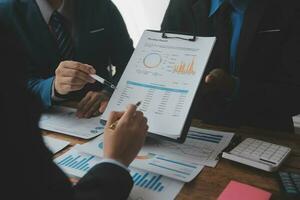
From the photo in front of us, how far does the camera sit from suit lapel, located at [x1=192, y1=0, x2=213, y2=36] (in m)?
1.34

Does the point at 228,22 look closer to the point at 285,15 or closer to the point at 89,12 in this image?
the point at 285,15

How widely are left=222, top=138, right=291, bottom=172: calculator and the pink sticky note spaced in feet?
0.28

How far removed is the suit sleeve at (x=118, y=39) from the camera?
64.1 inches

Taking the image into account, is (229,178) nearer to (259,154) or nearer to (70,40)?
(259,154)

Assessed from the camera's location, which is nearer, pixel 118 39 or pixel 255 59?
pixel 255 59

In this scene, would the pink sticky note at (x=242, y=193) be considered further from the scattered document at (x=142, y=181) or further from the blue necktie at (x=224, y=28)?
the blue necktie at (x=224, y=28)

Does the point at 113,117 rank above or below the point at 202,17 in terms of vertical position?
below

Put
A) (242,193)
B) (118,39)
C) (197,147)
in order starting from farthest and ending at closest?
(118,39) → (197,147) → (242,193)

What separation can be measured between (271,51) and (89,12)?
32.1 inches

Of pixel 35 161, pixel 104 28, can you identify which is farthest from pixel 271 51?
pixel 35 161

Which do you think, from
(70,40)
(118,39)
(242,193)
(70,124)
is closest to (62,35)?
(70,40)

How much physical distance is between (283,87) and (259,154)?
450 millimetres

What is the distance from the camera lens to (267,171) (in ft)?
2.64

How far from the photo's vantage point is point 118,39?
5.38 feet
